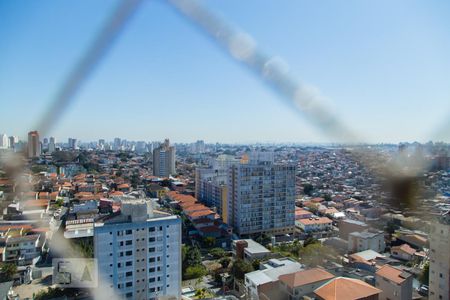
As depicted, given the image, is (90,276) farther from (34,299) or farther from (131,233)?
(34,299)

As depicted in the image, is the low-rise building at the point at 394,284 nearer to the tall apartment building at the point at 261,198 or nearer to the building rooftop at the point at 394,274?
the building rooftop at the point at 394,274

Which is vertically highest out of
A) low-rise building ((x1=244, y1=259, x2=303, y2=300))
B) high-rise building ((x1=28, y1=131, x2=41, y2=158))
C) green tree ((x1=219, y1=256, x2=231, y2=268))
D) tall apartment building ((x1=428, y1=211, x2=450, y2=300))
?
high-rise building ((x1=28, y1=131, x2=41, y2=158))

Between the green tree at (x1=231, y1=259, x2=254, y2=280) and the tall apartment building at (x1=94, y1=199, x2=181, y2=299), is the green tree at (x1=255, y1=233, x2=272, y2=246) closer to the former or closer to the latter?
the green tree at (x1=231, y1=259, x2=254, y2=280)

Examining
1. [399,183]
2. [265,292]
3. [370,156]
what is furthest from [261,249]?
[370,156]

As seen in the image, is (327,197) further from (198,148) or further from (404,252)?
(198,148)

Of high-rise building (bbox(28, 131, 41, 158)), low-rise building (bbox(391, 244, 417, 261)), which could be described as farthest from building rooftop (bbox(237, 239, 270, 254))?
high-rise building (bbox(28, 131, 41, 158))
